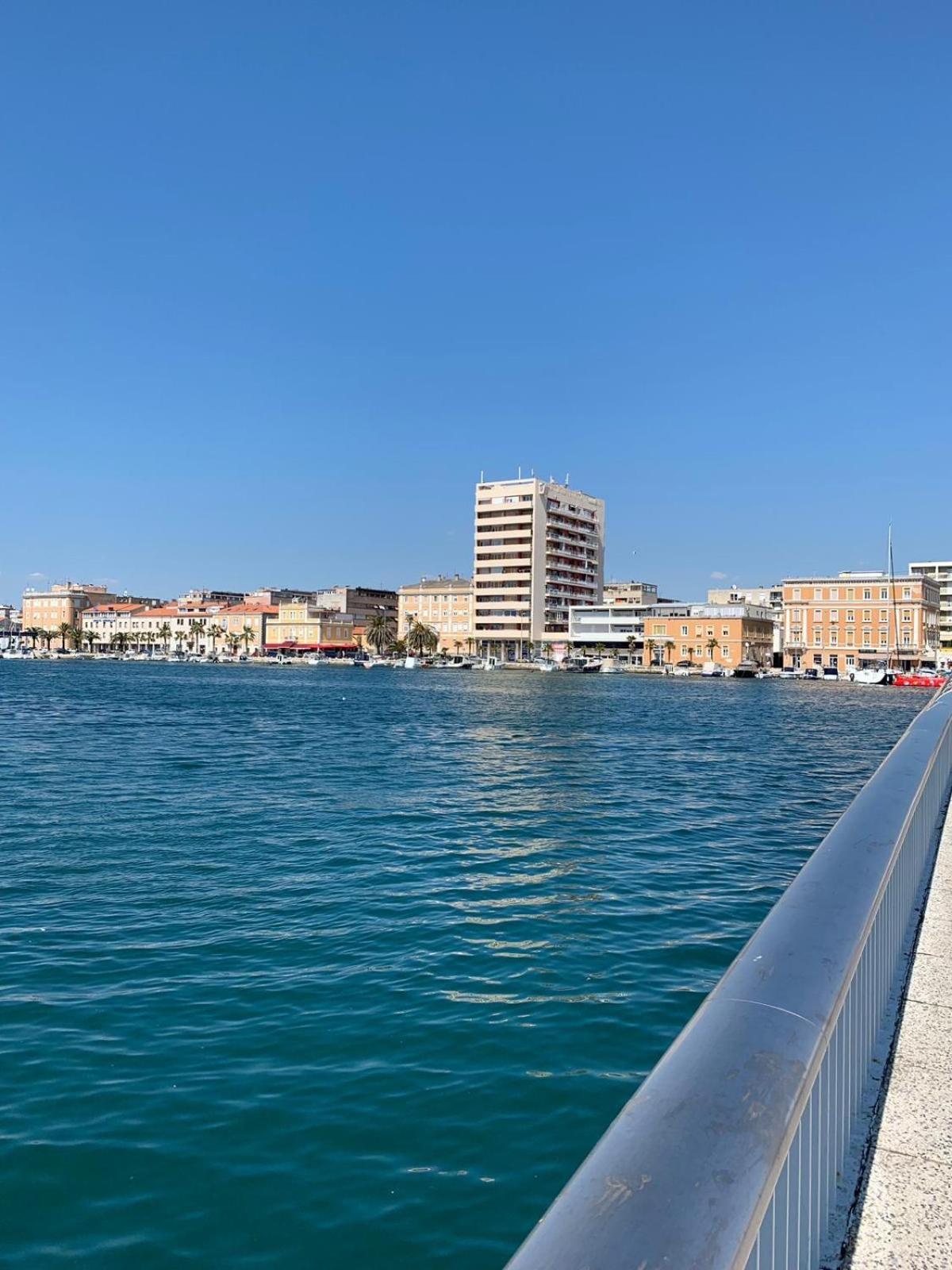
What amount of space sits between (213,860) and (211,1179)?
9756mm

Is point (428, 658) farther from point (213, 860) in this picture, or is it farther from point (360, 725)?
point (213, 860)

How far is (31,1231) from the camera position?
5602 millimetres

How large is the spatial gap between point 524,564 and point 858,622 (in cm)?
5487

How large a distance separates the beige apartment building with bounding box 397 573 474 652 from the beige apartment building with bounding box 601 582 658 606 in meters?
26.2

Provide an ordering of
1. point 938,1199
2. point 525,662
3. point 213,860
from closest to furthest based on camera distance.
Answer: point 938,1199 < point 213,860 < point 525,662

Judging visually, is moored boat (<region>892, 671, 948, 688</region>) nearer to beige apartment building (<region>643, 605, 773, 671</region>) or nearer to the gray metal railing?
beige apartment building (<region>643, 605, 773, 671</region>)

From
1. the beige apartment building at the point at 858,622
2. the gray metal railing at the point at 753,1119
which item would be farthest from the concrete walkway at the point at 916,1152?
the beige apartment building at the point at 858,622

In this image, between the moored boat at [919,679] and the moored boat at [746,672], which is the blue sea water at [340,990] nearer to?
the moored boat at [919,679]

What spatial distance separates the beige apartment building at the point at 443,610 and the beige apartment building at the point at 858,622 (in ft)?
201

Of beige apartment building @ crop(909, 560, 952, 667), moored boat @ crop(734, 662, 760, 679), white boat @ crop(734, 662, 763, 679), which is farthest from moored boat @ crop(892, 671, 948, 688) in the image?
beige apartment building @ crop(909, 560, 952, 667)

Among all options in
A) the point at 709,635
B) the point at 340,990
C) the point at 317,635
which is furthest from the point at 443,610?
the point at 340,990

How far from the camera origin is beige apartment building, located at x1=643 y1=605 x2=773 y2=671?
5472 inches

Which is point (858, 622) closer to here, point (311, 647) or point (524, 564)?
point (524, 564)

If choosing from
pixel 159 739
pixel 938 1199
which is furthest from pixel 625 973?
pixel 159 739
